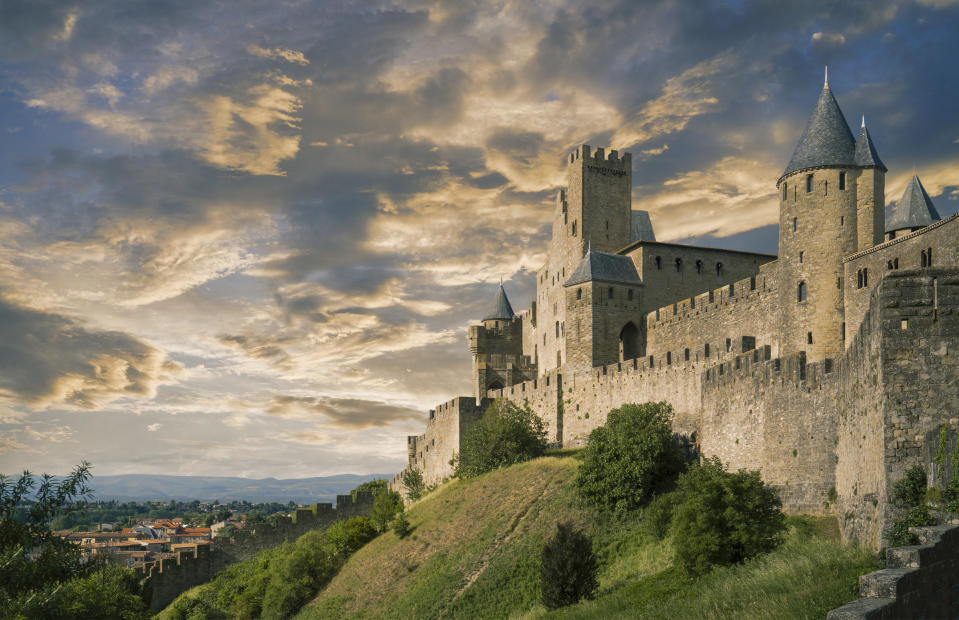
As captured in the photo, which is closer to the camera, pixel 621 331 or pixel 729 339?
pixel 729 339

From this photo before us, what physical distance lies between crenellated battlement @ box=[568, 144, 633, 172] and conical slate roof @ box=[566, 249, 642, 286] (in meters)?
9.33

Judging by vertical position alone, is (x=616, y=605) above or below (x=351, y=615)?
above

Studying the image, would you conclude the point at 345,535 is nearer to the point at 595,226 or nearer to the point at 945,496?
the point at 595,226

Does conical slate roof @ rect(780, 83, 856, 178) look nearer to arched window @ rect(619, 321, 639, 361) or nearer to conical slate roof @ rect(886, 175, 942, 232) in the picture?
conical slate roof @ rect(886, 175, 942, 232)

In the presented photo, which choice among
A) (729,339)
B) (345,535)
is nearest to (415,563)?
(345,535)

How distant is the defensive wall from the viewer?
Answer: 194 feet

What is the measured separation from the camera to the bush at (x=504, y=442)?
165 feet

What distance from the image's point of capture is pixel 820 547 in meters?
18.2

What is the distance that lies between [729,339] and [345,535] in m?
25.6

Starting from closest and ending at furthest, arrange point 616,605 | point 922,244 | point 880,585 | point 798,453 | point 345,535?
point 880,585
point 616,605
point 798,453
point 922,244
point 345,535

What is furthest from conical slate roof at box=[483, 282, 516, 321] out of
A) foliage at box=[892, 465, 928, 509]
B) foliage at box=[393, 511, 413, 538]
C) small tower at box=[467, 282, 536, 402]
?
foliage at box=[892, 465, 928, 509]

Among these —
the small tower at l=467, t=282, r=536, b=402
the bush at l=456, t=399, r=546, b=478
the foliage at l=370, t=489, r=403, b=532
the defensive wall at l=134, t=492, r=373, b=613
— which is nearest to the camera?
the bush at l=456, t=399, r=546, b=478

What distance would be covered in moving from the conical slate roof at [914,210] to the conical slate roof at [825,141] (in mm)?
4289

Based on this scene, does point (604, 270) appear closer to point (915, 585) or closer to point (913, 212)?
point (913, 212)
